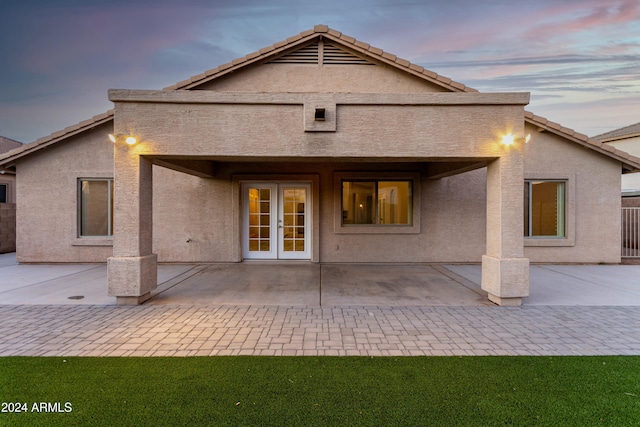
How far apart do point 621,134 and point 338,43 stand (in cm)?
2458

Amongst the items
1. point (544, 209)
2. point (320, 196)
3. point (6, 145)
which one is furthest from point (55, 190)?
point (544, 209)

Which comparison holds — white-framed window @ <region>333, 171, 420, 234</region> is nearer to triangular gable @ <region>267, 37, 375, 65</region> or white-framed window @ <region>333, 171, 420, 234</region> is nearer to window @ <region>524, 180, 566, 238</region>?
triangular gable @ <region>267, 37, 375, 65</region>

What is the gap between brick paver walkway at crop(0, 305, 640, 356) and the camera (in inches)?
155

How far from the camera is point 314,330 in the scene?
4.58m

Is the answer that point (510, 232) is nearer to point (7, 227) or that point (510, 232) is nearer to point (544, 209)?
point (544, 209)

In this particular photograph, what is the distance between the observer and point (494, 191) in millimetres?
5879

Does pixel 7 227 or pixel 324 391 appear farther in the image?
pixel 7 227

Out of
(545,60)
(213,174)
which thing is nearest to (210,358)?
(213,174)

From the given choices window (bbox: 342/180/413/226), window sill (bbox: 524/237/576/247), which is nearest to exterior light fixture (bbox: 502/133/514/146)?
window (bbox: 342/180/413/226)

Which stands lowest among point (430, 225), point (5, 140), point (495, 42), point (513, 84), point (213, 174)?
point (430, 225)

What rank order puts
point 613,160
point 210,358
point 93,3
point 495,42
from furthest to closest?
point 495,42 < point 93,3 < point 613,160 < point 210,358

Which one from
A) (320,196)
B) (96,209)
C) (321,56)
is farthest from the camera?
(320,196)

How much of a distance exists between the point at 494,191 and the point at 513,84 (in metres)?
13.8

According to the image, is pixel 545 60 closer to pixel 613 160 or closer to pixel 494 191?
pixel 613 160
